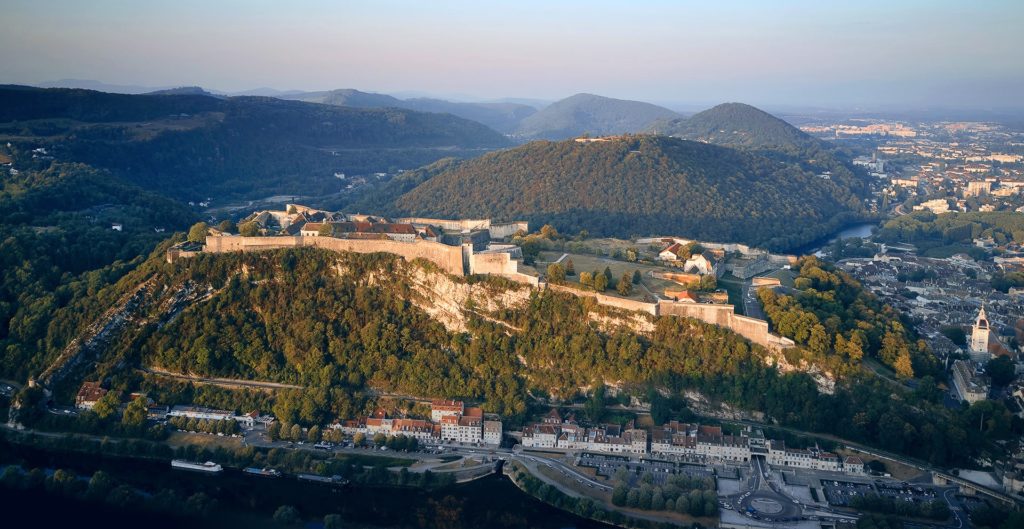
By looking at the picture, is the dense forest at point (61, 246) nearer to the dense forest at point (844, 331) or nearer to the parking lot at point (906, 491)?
the dense forest at point (844, 331)

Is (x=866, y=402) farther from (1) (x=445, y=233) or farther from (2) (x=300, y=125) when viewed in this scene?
(2) (x=300, y=125)

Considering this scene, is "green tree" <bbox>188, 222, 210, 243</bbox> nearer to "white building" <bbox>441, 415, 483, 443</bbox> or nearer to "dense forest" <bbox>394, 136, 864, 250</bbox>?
"white building" <bbox>441, 415, 483, 443</bbox>

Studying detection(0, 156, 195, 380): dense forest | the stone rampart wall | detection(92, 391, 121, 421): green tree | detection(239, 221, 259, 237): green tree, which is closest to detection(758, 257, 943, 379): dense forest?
the stone rampart wall

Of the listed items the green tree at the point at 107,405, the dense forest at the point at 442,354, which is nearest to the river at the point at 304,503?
the green tree at the point at 107,405

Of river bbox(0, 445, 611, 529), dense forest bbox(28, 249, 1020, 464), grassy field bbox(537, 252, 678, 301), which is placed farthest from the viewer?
grassy field bbox(537, 252, 678, 301)

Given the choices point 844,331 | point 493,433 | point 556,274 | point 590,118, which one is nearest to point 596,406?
point 493,433

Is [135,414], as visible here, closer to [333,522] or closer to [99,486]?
[99,486]

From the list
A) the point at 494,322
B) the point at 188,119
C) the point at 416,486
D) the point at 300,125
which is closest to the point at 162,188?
the point at 188,119
